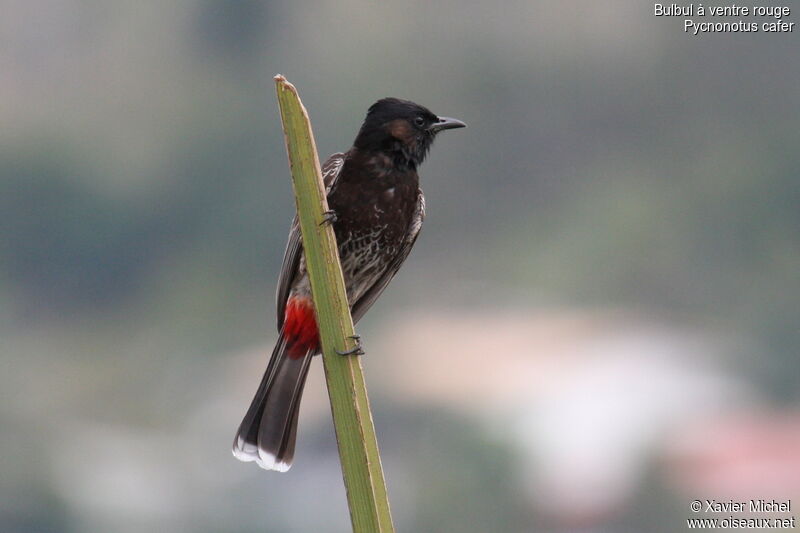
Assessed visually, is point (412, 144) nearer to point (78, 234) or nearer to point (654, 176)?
point (78, 234)

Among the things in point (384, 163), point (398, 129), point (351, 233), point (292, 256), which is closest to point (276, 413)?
point (292, 256)

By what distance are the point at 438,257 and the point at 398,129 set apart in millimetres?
32864

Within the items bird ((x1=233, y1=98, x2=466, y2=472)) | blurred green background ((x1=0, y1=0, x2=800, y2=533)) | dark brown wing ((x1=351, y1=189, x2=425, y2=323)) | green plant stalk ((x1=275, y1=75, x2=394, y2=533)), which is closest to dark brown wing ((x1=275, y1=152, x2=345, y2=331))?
bird ((x1=233, y1=98, x2=466, y2=472))

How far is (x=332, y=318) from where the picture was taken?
272 centimetres

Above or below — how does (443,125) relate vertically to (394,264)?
above

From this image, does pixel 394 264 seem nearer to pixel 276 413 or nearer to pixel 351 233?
pixel 351 233

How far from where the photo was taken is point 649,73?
45.8m

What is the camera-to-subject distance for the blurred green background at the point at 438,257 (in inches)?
1076

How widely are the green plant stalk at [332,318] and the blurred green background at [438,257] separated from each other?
21.8 metres

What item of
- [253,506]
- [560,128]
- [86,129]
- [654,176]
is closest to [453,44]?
[560,128]

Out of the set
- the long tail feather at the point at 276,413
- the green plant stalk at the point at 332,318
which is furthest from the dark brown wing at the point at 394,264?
the green plant stalk at the point at 332,318

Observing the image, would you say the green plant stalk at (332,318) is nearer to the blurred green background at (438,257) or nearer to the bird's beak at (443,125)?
the bird's beak at (443,125)

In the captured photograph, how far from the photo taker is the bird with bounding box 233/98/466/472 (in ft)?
14.7

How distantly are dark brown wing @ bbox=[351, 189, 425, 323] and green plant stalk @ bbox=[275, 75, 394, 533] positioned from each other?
6.38 ft
